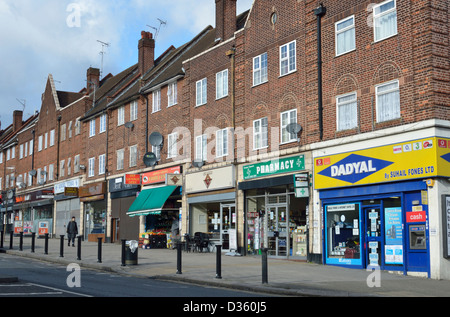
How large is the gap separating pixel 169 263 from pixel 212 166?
7078 mm

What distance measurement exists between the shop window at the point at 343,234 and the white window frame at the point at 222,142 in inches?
290

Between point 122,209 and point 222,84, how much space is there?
41.5 ft

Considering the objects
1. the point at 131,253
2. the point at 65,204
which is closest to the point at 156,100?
the point at 131,253

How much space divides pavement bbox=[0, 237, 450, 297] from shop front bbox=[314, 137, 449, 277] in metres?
0.70

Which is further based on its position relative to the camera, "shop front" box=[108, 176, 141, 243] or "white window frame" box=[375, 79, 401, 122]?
"shop front" box=[108, 176, 141, 243]

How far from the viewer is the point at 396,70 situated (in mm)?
17812

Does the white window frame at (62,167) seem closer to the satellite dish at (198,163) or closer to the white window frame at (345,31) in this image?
the satellite dish at (198,163)

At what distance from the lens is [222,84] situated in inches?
1056

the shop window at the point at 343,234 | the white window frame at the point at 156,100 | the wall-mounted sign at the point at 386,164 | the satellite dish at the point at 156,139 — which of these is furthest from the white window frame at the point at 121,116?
the shop window at the point at 343,234

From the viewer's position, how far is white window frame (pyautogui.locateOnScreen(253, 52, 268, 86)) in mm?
24047

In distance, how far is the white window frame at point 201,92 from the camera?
28069mm

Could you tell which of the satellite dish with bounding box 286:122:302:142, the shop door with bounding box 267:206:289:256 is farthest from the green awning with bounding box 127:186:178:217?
the satellite dish with bounding box 286:122:302:142

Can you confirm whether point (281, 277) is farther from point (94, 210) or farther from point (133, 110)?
point (94, 210)

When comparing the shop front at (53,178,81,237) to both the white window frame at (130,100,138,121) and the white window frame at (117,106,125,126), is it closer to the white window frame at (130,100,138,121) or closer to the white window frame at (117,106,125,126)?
the white window frame at (117,106,125,126)
